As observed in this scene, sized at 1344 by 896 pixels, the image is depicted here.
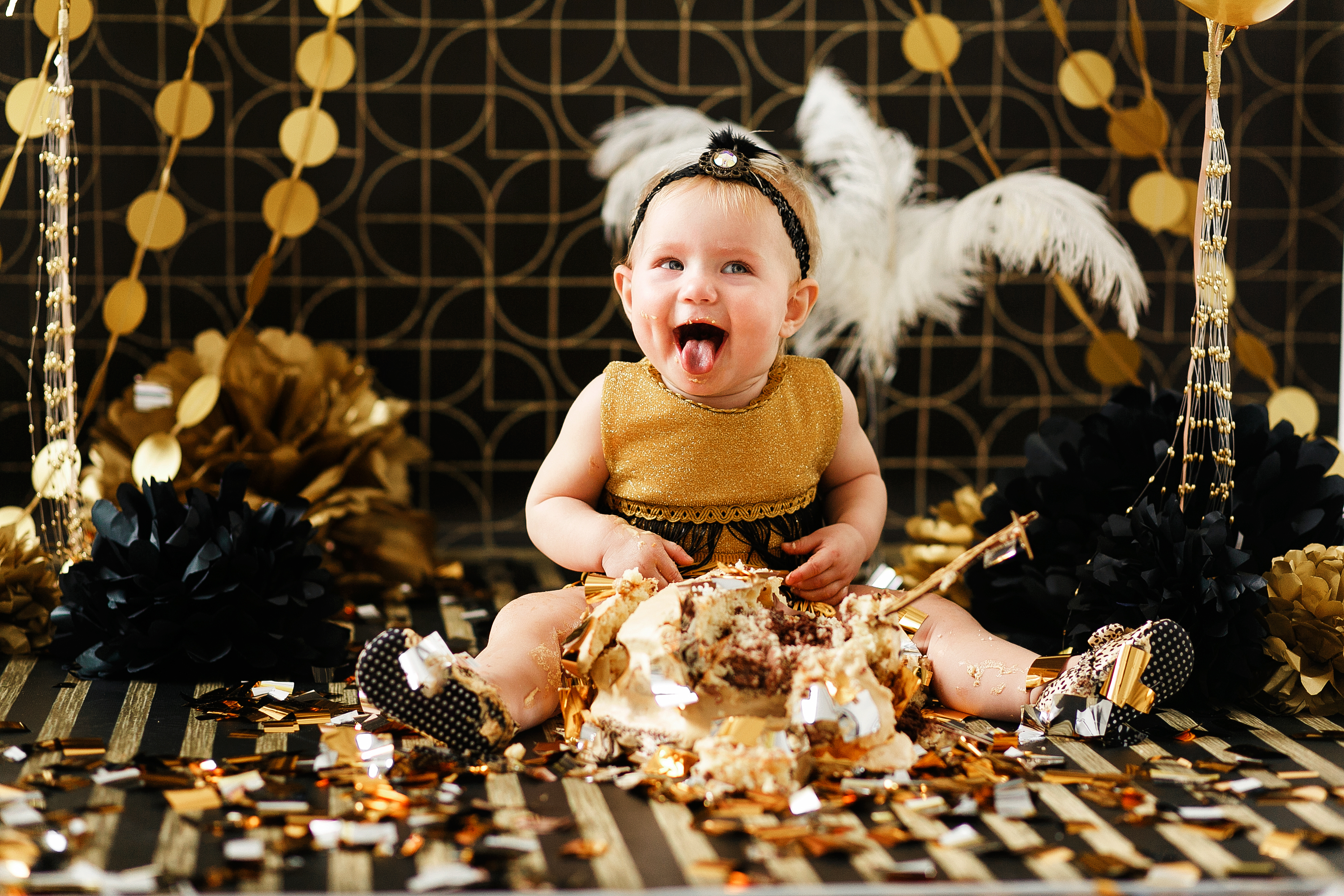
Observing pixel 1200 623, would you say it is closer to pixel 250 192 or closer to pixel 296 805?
pixel 296 805

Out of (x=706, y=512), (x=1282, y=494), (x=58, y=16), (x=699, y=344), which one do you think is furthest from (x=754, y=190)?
(x=58, y=16)

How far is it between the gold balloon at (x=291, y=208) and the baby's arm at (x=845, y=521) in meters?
0.55

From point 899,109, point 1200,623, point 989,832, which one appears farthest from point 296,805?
point 899,109

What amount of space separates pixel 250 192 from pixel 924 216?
2.42 feet

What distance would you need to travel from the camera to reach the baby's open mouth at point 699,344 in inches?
36.2

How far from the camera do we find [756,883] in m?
0.59

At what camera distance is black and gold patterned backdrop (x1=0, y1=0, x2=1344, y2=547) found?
136 cm

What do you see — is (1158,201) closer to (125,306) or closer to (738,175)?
(738,175)

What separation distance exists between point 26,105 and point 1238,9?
92 centimetres

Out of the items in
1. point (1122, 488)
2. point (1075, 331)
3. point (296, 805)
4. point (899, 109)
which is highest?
point (899, 109)

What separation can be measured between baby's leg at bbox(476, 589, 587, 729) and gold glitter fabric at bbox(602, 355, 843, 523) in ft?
0.36

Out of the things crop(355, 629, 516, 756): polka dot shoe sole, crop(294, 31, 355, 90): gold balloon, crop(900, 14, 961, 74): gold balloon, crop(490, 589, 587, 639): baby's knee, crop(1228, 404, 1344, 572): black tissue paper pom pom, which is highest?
crop(900, 14, 961, 74): gold balloon

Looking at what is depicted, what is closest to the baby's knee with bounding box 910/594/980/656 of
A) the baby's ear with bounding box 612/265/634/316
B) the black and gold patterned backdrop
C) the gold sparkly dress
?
the gold sparkly dress

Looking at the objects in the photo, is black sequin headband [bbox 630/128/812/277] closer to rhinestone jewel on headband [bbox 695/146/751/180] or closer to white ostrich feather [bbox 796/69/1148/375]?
rhinestone jewel on headband [bbox 695/146/751/180]
